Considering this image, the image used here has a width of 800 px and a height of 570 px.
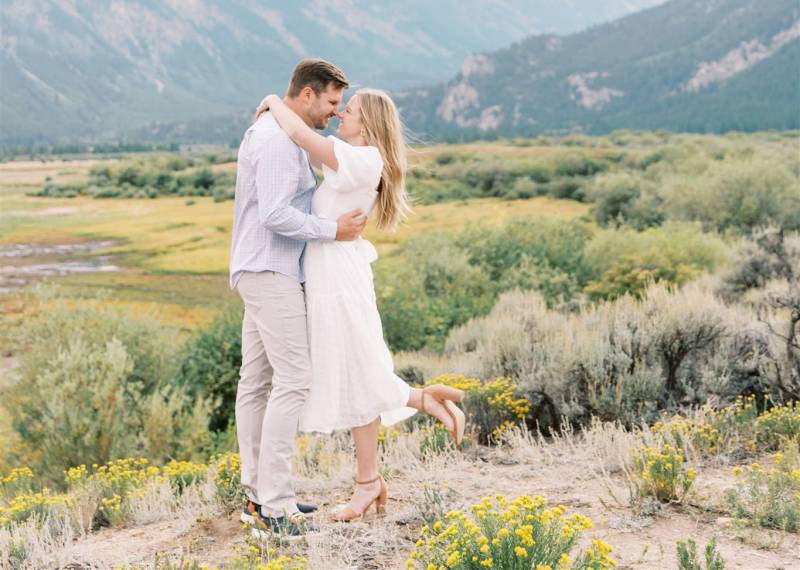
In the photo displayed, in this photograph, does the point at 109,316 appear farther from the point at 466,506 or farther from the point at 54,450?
the point at 466,506

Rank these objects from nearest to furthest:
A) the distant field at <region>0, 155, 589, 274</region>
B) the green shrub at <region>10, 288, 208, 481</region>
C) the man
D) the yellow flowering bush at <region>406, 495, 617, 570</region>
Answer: the yellow flowering bush at <region>406, 495, 617, 570</region> → the man → the green shrub at <region>10, 288, 208, 481</region> → the distant field at <region>0, 155, 589, 274</region>

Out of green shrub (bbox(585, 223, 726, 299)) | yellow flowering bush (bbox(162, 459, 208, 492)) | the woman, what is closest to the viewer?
the woman

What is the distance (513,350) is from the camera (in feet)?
26.5

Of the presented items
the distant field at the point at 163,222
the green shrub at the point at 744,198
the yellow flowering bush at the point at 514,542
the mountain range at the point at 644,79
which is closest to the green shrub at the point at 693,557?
the yellow flowering bush at the point at 514,542

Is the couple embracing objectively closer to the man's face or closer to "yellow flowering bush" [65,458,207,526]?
the man's face

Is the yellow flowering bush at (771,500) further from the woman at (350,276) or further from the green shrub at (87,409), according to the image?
the green shrub at (87,409)

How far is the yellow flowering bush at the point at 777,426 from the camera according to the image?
5.33 meters

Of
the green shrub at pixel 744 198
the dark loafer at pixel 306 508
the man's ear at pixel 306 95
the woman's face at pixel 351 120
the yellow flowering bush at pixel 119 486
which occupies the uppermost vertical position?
the green shrub at pixel 744 198

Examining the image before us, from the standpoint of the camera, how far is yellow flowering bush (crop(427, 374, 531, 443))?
651cm

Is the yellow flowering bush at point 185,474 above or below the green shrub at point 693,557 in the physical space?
below

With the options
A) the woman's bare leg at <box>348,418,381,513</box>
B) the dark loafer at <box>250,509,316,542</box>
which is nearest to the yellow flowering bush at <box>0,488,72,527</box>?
the dark loafer at <box>250,509,316,542</box>

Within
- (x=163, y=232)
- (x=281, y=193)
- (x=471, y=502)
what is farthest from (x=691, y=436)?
(x=163, y=232)

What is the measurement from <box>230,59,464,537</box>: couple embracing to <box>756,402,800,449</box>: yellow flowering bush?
Answer: 265 centimetres

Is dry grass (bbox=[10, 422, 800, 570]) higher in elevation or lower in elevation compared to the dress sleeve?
lower
